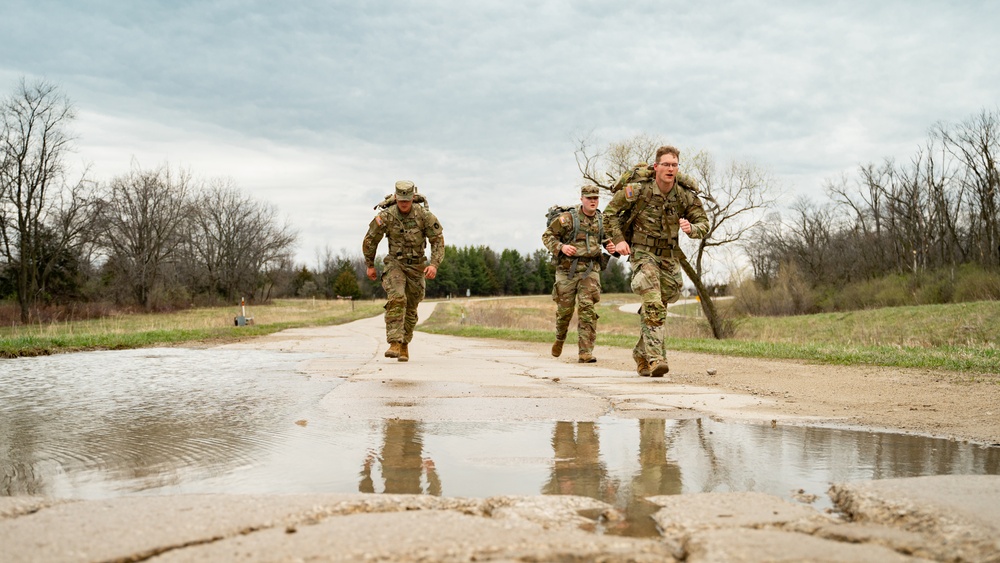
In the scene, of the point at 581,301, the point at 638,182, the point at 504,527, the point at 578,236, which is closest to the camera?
the point at 504,527

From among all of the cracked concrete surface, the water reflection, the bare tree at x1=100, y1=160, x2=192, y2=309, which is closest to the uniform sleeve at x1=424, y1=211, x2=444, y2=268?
the water reflection

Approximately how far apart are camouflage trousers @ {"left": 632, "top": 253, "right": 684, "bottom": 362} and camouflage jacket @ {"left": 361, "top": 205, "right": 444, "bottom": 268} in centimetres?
289

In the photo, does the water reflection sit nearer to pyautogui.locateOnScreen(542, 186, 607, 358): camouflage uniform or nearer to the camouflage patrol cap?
the camouflage patrol cap

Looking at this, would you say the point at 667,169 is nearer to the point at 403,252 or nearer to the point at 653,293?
the point at 653,293

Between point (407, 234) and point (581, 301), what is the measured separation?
267 centimetres

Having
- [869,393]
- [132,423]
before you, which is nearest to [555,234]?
[869,393]

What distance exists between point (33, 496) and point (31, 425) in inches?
83.6

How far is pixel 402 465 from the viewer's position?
3.29m

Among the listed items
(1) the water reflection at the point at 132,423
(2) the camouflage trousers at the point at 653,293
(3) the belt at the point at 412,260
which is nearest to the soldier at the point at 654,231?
(2) the camouflage trousers at the point at 653,293

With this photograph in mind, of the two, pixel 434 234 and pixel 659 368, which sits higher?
pixel 434 234

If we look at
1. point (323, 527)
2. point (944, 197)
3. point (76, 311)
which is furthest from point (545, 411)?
point (944, 197)

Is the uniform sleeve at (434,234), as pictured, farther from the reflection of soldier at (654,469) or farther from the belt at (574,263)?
the reflection of soldier at (654,469)

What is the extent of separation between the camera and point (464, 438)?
13.2 feet

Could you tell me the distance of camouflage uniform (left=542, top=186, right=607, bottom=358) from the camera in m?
10.4
